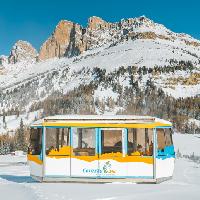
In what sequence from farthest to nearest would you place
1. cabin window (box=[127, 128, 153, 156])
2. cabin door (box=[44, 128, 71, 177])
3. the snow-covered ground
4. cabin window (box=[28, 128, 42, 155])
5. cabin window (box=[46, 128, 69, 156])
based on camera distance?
cabin window (box=[28, 128, 42, 155]) → cabin window (box=[46, 128, 69, 156]) → cabin door (box=[44, 128, 71, 177]) → cabin window (box=[127, 128, 153, 156]) → the snow-covered ground

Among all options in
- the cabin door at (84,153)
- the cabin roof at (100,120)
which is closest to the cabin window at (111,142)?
the cabin door at (84,153)

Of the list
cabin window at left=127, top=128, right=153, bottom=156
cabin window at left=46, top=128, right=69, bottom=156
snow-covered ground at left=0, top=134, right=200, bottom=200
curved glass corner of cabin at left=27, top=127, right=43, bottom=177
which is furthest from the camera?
curved glass corner of cabin at left=27, top=127, right=43, bottom=177

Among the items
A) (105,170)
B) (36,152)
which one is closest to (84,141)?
(105,170)

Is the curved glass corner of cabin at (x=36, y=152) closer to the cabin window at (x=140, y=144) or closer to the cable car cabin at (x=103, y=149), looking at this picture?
the cable car cabin at (x=103, y=149)

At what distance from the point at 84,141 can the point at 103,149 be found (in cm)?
102

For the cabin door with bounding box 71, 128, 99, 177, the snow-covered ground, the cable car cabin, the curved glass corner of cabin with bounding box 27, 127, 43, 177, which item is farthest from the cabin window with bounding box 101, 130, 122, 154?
the curved glass corner of cabin with bounding box 27, 127, 43, 177

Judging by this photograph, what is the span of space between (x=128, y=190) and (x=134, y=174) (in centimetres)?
331

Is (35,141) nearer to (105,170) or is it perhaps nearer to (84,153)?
(84,153)

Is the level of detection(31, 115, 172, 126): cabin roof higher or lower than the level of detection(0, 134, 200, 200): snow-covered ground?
higher

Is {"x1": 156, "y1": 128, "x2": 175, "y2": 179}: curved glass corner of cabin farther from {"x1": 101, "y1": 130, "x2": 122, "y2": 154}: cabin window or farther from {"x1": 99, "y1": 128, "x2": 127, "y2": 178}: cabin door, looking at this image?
{"x1": 101, "y1": 130, "x2": 122, "y2": 154}: cabin window

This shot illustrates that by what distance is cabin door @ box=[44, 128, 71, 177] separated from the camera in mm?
24812

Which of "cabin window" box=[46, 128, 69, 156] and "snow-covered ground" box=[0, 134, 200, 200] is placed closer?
"snow-covered ground" box=[0, 134, 200, 200]

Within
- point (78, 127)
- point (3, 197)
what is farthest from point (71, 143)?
point (3, 197)

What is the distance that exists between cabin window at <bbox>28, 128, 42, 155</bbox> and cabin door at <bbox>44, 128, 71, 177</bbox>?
1.51 feet
